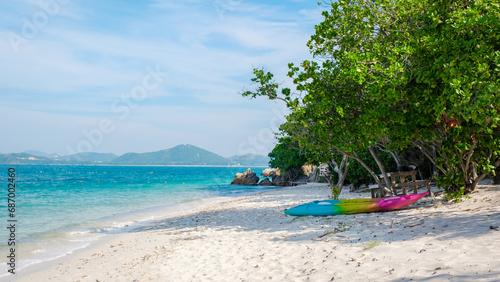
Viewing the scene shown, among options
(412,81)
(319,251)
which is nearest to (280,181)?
(412,81)

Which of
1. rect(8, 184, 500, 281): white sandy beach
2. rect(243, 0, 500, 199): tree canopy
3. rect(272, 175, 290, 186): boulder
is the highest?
rect(243, 0, 500, 199): tree canopy

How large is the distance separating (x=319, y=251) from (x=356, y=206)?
469 cm

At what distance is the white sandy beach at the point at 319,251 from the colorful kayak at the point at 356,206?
327 millimetres

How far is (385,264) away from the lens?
20.1 feet

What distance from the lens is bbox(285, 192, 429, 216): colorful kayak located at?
37.7 ft

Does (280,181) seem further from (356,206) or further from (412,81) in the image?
(412,81)

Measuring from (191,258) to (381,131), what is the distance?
664 cm

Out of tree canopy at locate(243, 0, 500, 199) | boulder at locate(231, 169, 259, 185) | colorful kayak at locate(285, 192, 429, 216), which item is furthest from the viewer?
boulder at locate(231, 169, 259, 185)

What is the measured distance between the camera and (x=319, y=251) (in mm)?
7656

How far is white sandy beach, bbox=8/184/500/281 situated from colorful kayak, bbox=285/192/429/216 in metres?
0.33

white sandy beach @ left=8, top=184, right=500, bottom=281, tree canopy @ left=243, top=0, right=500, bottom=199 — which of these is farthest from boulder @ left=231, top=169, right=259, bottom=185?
white sandy beach @ left=8, top=184, right=500, bottom=281

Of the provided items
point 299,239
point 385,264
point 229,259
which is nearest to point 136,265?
point 229,259

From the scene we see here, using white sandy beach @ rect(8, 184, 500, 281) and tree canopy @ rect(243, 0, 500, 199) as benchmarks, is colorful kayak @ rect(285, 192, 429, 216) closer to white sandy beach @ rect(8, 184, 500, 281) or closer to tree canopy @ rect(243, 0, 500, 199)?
white sandy beach @ rect(8, 184, 500, 281)

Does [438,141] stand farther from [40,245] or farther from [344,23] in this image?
[40,245]
